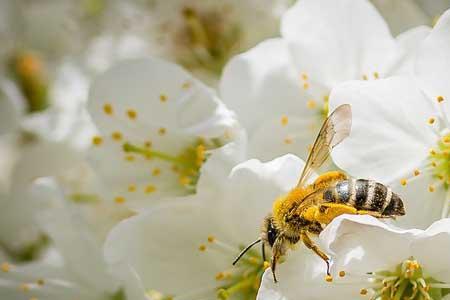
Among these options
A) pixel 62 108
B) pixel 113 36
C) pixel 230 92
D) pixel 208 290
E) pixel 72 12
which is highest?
pixel 72 12

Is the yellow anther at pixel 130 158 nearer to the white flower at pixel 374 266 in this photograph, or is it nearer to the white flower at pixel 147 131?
the white flower at pixel 147 131

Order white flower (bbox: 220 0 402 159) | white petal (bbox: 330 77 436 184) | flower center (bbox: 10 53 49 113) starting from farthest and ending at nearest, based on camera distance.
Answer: flower center (bbox: 10 53 49 113)
white flower (bbox: 220 0 402 159)
white petal (bbox: 330 77 436 184)

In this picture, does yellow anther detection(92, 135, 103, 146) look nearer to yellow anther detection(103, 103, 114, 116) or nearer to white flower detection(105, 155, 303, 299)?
yellow anther detection(103, 103, 114, 116)

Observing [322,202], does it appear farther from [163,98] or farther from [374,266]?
[163,98]

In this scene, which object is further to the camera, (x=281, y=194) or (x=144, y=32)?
(x=144, y=32)

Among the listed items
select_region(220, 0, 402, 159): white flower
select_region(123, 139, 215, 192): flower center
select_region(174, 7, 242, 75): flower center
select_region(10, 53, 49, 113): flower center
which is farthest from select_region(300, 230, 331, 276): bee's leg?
select_region(10, 53, 49, 113): flower center

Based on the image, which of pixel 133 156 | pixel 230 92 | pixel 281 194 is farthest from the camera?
pixel 133 156

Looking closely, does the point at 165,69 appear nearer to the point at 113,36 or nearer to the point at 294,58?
the point at 294,58

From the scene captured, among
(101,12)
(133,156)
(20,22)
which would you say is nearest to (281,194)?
(133,156)
